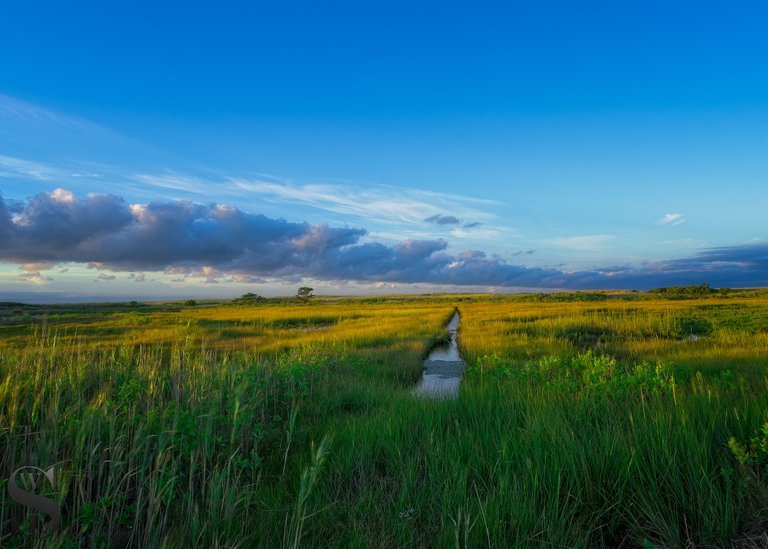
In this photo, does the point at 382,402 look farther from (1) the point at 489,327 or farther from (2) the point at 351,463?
(1) the point at 489,327

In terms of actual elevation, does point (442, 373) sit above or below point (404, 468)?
below

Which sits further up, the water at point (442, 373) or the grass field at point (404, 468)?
the grass field at point (404, 468)

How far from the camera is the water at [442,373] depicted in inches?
356

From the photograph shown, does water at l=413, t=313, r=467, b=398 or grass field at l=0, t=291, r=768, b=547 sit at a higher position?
grass field at l=0, t=291, r=768, b=547

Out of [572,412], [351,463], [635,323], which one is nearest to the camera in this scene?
[351,463]

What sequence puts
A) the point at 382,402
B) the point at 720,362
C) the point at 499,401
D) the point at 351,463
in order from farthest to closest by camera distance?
1. the point at 720,362
2. the point at 382,402
3. the point at 499,401
4. the point at 351,463

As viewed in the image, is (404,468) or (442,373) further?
(442,373)

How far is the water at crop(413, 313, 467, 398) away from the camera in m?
9.05

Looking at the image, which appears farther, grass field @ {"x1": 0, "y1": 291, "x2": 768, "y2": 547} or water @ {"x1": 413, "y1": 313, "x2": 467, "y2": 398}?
water @ {"x1": 413, "y1": 313, "x2": 467, "y2": 398}

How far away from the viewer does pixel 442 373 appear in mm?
12383

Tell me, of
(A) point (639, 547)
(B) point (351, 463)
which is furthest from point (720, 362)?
(B) point (351, 463)

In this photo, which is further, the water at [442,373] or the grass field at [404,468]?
the water at [442,373]

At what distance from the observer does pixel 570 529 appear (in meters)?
3.20

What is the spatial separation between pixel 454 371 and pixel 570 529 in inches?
378
